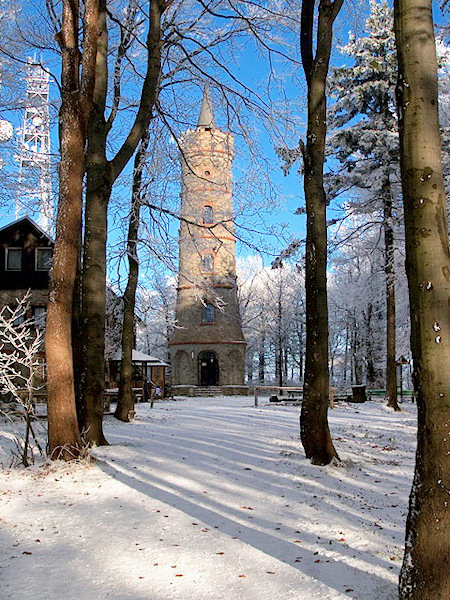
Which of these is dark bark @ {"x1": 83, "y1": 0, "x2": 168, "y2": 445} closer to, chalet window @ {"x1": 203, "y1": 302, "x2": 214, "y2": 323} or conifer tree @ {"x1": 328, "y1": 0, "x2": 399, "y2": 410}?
conifer tree @ {"x1": 328, "y1": 0, "x2": 399, "y2": 410}

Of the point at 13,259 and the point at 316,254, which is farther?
the point at 13,259

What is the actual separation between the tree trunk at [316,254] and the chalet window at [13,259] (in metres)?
22.8

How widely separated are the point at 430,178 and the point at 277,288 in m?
42.1

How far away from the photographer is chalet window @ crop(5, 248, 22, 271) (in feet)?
91.3

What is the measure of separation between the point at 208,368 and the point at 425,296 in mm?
34403

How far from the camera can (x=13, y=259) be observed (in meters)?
28.0

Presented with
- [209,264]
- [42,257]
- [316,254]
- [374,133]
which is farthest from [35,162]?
[209,264]

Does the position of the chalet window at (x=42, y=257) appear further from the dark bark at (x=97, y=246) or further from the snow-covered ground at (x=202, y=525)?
the snow-covered ground at (x=202, y=525)

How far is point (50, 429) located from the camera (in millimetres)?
7234

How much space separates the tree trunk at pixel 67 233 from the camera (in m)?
7.18

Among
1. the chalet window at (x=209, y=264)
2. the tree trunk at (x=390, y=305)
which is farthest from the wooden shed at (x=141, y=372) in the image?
the tree trunk at (x=390, y=305)

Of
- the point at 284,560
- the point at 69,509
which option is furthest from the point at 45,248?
the point at 284,560

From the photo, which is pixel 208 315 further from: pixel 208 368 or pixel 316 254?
pixel 316 254

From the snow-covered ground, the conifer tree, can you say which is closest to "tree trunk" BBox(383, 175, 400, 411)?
the conifer tree
